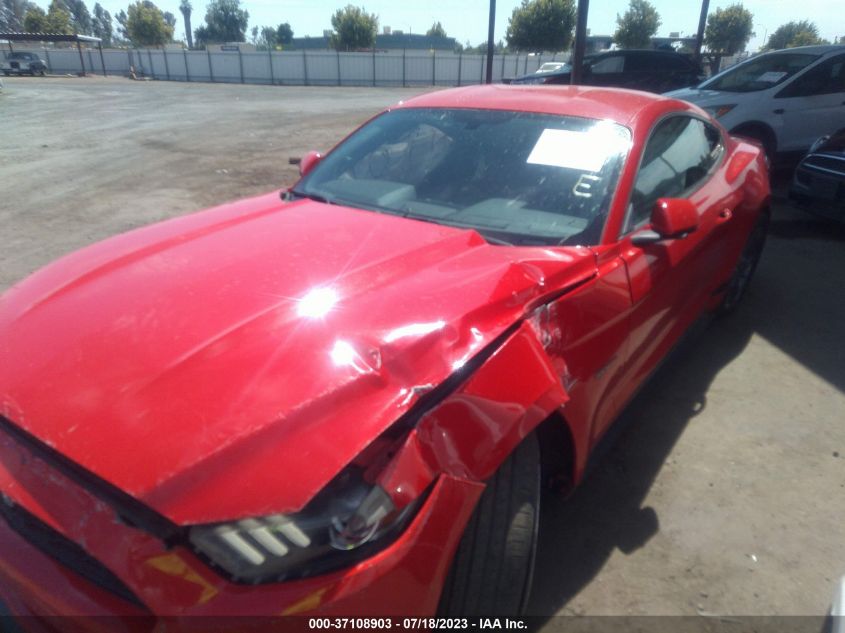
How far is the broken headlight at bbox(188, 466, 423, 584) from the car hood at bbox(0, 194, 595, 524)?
6 centimetres

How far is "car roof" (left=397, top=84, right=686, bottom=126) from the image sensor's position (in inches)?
112

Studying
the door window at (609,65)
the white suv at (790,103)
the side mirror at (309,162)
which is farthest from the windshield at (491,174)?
the door window at (609,65)

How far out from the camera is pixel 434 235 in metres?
2.35

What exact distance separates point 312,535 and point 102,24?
132318 millimetres

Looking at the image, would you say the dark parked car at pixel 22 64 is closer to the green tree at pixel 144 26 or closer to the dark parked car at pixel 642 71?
the green tree at pixel 144 26

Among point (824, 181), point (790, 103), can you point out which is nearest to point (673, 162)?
point (824, 181)

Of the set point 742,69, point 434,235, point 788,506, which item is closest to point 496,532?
point 434,235

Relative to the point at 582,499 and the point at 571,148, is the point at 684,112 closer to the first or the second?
the point at 571,148

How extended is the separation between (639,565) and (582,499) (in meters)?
0.38

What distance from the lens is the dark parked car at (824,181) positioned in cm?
559

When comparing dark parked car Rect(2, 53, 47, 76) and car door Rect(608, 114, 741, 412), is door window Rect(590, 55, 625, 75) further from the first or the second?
dark parked car Rect(2, 53, 47, 76)

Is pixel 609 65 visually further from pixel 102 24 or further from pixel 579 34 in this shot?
pixel 102 24

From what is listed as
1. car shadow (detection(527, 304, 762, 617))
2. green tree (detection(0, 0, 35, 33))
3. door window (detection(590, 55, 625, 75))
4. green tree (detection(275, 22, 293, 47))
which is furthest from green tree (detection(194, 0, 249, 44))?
car shadow (detection(527, 304, 762, 617))

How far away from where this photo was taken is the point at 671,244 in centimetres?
271
